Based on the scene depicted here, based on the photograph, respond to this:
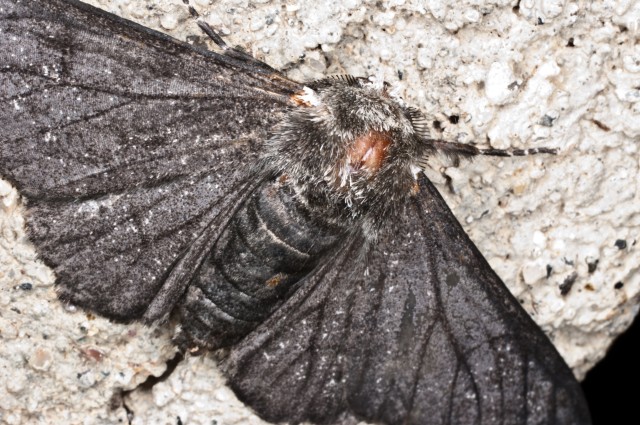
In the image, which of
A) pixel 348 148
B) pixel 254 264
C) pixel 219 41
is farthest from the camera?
pixel 219 41

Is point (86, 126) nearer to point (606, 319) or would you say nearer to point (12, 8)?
point (12, 8)

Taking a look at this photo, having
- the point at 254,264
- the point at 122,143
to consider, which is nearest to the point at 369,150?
the point at 254,264

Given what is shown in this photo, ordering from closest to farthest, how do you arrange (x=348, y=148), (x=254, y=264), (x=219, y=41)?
(x=348, y=148), (x=254, y=264), (x=219, y=41)

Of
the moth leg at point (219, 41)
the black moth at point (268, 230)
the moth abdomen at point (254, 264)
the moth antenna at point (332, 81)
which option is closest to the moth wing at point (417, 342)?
the black moth at point (268, 230)

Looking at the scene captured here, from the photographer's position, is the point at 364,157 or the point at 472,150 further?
the point at 472,150

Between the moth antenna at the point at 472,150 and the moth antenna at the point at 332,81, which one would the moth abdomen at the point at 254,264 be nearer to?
the moth antenna at the point at 332,81

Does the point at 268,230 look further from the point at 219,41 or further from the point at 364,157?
the point at 219,41

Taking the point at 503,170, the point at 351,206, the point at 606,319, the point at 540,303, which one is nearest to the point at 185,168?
the point at 351,206
